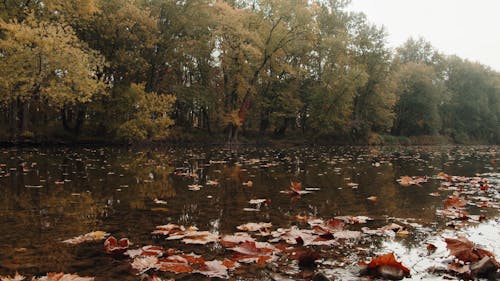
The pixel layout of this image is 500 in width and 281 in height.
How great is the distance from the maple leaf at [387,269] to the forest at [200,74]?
70.1 ft

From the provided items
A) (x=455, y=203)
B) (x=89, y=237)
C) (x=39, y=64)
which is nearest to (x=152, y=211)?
(x=89, y=237)

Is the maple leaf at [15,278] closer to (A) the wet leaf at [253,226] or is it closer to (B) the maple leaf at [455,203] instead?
(A) the wet leaf at [253,226]

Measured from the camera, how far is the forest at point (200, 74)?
846 inches

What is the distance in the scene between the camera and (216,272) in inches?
104

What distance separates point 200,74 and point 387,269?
3630cm

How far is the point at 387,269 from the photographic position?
8.63 ft

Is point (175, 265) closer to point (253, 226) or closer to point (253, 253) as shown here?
point (253, 253)

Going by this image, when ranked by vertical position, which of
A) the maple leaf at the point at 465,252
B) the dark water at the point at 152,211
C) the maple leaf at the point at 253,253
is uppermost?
the maple leaf at the point at 465,252

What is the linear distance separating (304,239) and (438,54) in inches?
2571

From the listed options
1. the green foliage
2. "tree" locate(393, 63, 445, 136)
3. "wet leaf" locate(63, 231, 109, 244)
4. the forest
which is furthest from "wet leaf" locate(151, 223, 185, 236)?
"tree" locate(393, 63, 445, 136)

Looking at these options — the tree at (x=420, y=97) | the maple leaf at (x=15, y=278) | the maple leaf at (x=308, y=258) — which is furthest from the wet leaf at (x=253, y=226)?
the tree at (x=420, y=97)

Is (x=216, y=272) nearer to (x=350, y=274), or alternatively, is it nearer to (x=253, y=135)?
(x=350, y=274)

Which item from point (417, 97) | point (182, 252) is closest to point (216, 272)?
point (182, 252)

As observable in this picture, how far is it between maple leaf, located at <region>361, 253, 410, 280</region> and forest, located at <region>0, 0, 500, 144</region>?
70.1 ft
